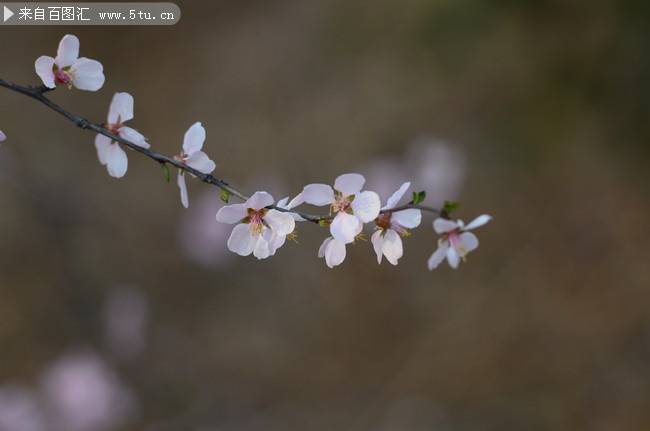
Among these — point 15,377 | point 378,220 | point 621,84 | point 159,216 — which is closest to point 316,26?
point 159,216

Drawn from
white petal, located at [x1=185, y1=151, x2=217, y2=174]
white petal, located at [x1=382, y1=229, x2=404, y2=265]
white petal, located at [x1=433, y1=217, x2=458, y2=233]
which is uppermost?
white petal, located at [x1=185, y1=151, x2=217, y2=174]

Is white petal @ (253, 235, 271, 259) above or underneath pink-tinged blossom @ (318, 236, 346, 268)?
above

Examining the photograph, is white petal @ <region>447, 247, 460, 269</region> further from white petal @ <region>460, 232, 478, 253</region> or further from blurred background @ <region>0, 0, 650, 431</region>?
blurred background @ <region>0, 0, 650, 431</region>

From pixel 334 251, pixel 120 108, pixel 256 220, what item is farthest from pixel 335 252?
pixel 120 108

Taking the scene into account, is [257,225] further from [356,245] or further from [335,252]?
[356,245]

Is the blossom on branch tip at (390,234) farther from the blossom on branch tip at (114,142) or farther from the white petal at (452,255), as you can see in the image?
the blossom on branch tip at (114,142)

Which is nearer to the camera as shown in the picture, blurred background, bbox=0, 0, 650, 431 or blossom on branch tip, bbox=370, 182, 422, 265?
blossom on branch tip, bbox=370, 182, 422, 265

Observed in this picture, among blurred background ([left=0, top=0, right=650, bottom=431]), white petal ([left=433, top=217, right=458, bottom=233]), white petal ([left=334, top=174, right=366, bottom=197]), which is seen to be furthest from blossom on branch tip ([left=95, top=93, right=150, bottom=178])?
blurred background ([left=0, top=0, right=650, bottom=431])
